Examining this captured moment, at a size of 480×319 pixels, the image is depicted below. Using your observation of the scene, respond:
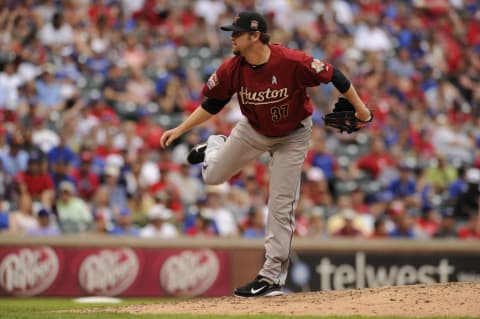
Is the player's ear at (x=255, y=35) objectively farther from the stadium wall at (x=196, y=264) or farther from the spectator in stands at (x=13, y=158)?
the spectator in stands at (x=13, y=158)

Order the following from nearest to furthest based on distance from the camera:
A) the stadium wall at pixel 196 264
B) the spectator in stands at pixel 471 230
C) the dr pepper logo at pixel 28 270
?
the dr pepper logo at pixel 28 270, the stadium wall at pixel 196 264, the spectator in stands at pixel 471 230

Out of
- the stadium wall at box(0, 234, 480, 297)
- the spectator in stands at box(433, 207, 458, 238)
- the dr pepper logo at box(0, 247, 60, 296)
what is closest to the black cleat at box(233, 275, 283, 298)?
the stadium wall at box(0, 234, 480, 297)

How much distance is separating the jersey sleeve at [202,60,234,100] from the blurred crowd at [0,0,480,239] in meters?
5.56

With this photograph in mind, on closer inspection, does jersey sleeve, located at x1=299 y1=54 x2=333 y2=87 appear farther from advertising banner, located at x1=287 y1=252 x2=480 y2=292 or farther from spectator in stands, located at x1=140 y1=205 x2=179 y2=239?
spectator in stands, located at x1=140 y1=205 x2=179 y2=239

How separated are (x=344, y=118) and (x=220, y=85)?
1.03 meters

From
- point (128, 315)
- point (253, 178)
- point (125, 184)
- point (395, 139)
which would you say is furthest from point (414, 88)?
point (128, 315)

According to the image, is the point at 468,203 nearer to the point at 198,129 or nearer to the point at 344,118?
the point at 198,129

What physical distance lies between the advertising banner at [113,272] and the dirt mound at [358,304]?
15.1ft

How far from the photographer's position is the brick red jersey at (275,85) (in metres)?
7.55

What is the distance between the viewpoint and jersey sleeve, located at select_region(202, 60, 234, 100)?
778 centimetres

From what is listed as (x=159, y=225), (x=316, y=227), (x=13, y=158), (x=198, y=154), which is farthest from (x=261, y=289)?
(x=13, y=158)

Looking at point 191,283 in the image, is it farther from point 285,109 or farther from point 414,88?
point 414,88

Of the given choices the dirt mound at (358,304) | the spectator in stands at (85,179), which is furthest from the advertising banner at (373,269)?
the dirt mound at (358,304)

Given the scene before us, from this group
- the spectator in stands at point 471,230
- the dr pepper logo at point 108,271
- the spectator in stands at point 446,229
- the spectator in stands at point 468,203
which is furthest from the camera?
the spectator in stands at point 468,203
